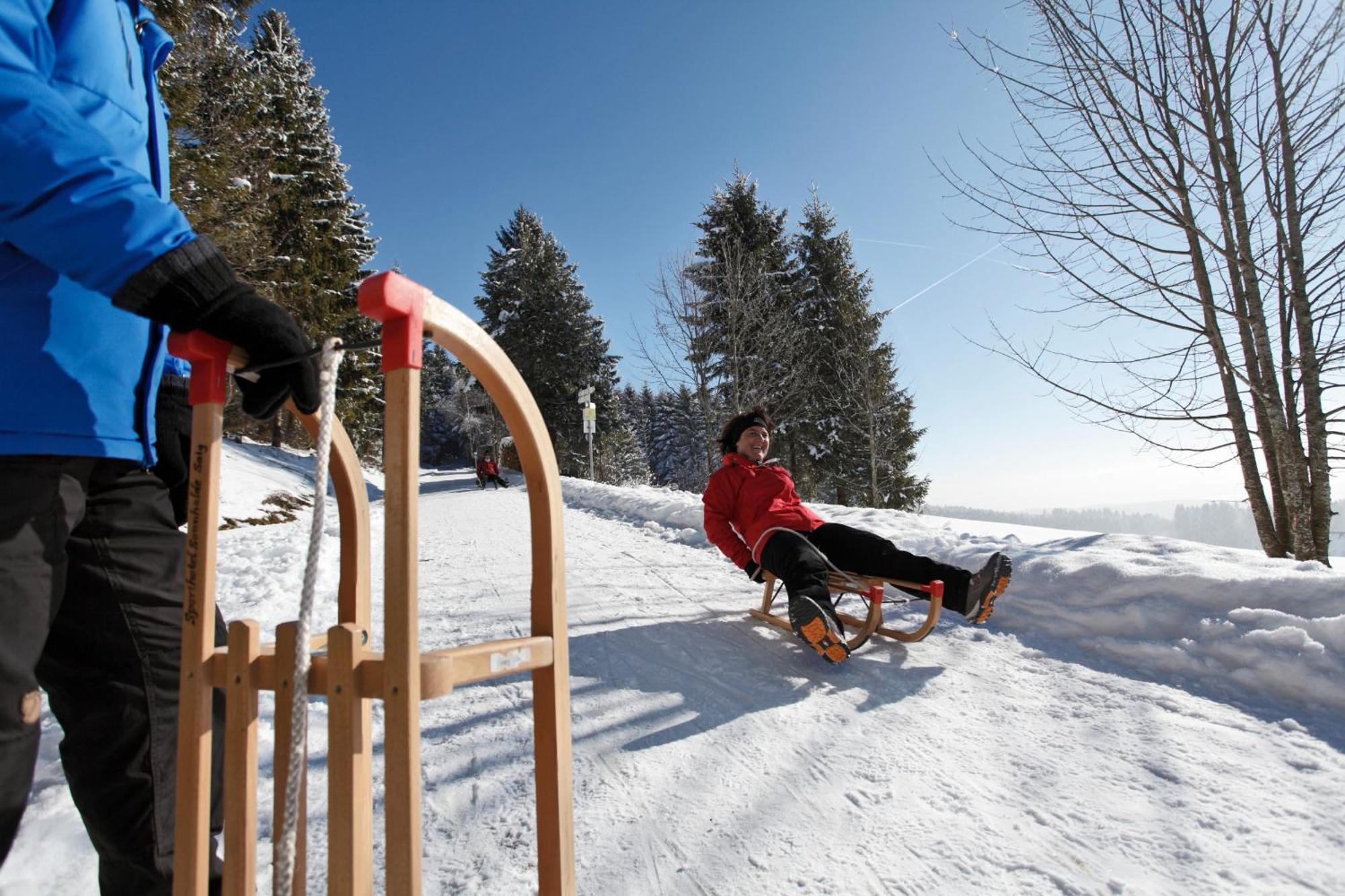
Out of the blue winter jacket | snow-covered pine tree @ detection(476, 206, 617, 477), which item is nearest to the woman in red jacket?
the blue winter jacket

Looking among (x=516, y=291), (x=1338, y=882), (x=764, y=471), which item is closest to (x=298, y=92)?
(x=516, y=291)

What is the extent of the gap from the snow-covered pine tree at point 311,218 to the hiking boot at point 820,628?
46.0 feet

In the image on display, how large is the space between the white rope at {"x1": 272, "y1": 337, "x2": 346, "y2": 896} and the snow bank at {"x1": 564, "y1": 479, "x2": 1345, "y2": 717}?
318cm

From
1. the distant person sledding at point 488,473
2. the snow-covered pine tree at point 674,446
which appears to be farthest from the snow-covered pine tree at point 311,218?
the snow-covered pine tree at point 674,446

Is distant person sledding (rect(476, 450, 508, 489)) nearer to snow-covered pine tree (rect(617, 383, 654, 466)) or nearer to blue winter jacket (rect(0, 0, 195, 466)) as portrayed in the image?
blue winter jacket (rect(0, 0, 195, 466))

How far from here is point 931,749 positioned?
210cm

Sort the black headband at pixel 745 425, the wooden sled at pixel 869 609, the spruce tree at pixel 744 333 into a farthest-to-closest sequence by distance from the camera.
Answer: the spruce tree at pixel 744 333 → the black headband at pixel 745 425 → the wooden sled at pixel 869 609

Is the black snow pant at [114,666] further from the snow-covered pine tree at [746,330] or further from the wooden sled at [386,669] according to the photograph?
the snow-covered pine tree at [746,330]

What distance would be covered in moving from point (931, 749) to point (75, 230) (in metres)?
2.54

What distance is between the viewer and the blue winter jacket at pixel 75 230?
2.85 feet

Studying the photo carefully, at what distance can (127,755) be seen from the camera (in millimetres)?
1092

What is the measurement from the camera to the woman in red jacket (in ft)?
9.32

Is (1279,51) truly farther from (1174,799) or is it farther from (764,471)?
(1174,799)

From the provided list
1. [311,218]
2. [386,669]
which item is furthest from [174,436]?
[311,218]
